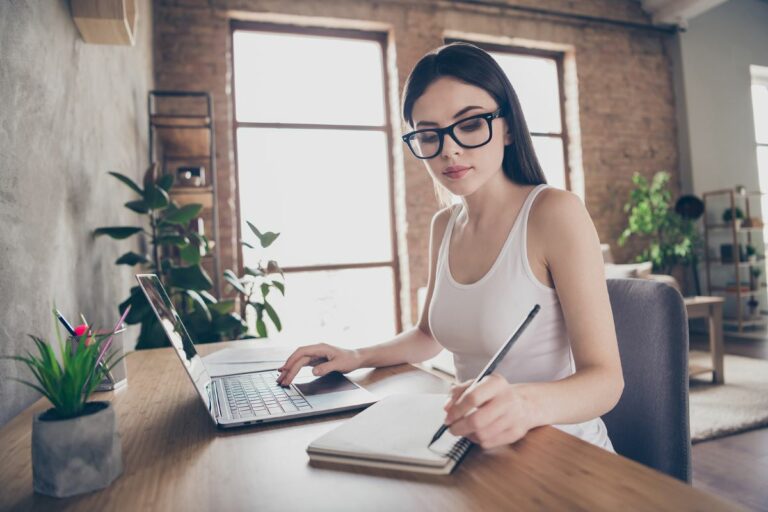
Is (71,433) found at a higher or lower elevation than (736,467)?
higher

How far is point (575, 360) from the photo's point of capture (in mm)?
953

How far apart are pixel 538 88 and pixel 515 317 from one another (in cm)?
517

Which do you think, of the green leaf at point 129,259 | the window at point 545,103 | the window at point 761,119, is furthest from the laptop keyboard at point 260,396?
the window at point 761,119

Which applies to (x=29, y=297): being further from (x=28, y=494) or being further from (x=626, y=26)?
(x=626, y=26)

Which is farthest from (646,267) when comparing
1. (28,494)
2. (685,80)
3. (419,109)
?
(28,494)

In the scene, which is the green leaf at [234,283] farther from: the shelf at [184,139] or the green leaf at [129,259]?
the shelf at [184,139]

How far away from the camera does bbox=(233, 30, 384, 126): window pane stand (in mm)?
4598

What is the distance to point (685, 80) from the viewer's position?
19.3 ft

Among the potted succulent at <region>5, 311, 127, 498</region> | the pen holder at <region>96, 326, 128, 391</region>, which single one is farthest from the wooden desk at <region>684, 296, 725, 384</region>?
the potted succulent at <region>5, 311, 127, 498</region>

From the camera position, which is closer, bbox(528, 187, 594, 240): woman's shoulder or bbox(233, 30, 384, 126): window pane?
bbox(528, 187, 594, 240): woman's shoulder

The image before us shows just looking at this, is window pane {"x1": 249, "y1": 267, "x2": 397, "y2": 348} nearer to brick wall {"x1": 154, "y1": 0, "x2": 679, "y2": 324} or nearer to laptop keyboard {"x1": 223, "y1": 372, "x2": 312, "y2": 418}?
brick wall {"x1": 154, "y1": 0, "x2": 679, "y2": 324}

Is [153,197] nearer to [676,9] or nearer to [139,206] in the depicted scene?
[139,206]

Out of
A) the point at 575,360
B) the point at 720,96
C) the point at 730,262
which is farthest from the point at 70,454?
the point at 720,96

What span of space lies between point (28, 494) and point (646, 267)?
4283 mm
